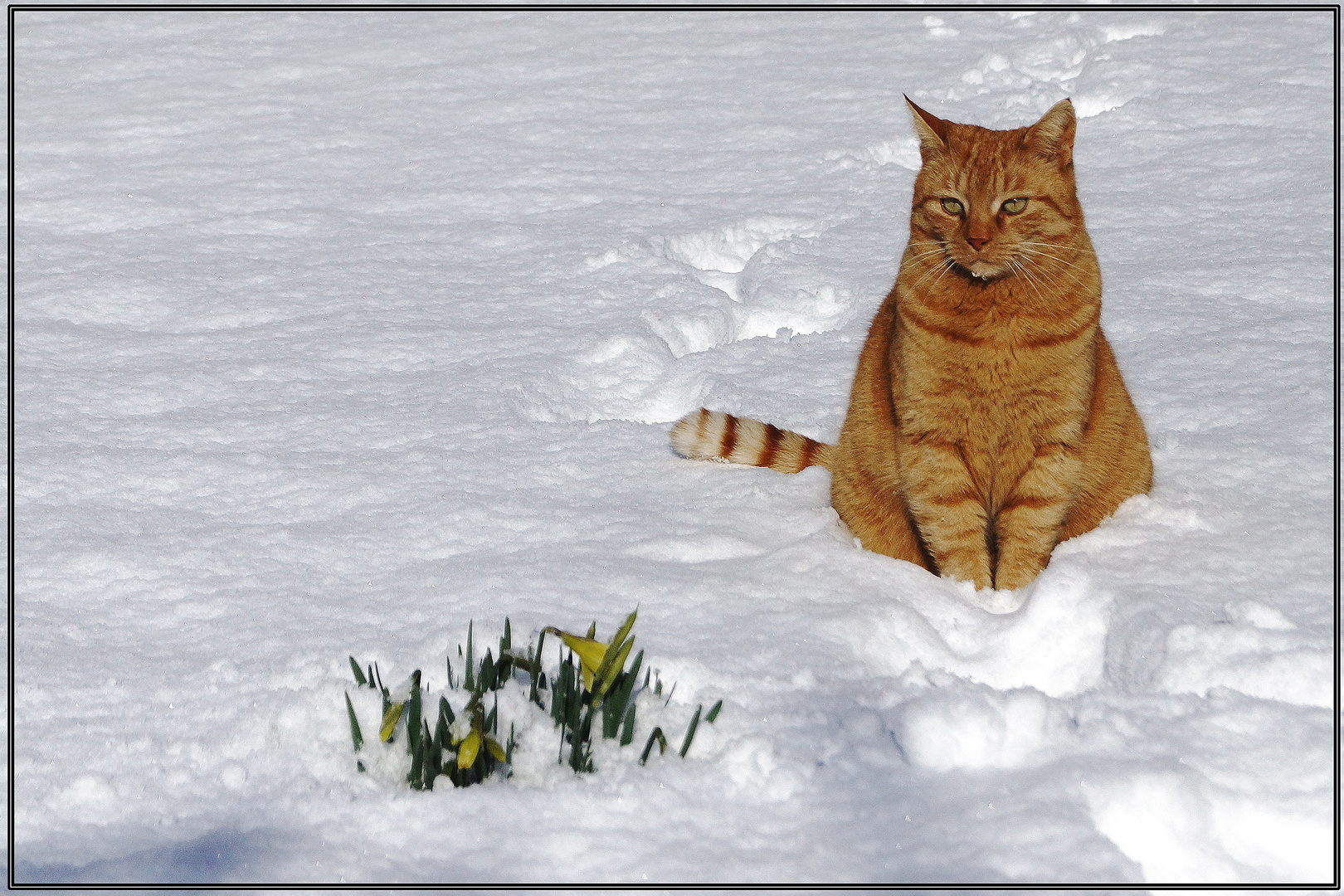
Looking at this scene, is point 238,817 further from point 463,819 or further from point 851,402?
point 851,402

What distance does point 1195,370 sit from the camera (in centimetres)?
353

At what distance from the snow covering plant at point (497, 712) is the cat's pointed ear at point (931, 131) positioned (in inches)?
51.0

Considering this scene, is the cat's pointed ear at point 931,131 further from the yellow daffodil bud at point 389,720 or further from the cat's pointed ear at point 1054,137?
the yellow daffodil bud at point 389,720

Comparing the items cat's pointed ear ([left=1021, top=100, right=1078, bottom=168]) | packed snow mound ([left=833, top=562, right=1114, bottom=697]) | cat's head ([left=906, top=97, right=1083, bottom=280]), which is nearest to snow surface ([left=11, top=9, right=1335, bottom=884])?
packed snow mound ([left=833, top=562, right=1114, bottom=697])

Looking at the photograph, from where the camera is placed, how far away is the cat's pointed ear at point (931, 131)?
8.48 ft

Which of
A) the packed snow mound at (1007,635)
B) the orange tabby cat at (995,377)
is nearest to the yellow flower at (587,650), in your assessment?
the packed snow mound at (1007,635)

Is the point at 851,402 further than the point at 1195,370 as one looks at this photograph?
No

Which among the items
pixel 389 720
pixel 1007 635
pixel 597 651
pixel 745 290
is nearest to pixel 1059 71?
pixel 745 290

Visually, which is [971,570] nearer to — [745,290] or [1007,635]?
[1007,635]

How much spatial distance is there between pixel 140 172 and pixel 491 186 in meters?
1.61

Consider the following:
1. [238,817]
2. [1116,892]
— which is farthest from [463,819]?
[1116,892]

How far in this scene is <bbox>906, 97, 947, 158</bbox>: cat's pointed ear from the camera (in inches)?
102

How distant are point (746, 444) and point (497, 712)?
1.39 meters

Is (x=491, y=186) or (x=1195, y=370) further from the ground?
(x=491, y=186)
